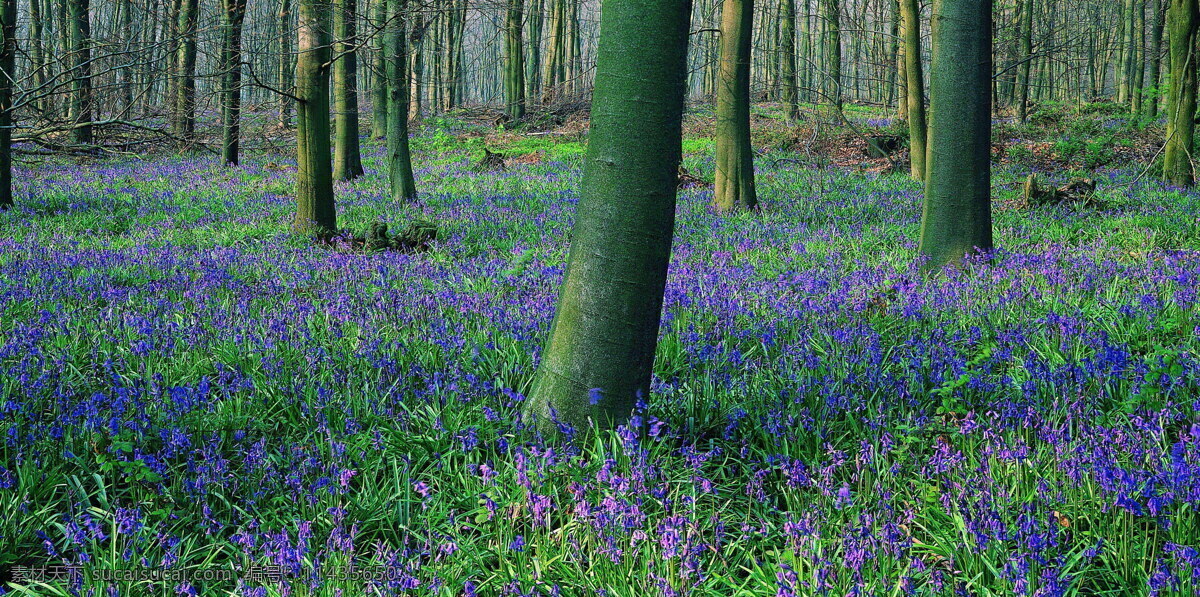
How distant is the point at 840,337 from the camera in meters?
4.48

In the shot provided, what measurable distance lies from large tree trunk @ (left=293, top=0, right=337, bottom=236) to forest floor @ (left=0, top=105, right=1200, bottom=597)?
194 cm

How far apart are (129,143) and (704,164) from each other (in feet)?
49.3

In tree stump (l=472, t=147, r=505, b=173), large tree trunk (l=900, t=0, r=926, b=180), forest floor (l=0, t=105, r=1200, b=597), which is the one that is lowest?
forest floor (l=0, t=105, r=1200, b=597)

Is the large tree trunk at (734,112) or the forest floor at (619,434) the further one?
the large tree trunk at (734,112)

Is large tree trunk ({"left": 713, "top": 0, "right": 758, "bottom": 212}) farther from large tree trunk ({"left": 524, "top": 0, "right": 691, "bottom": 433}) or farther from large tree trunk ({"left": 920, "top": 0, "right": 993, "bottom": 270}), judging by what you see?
large tree trunk ({"left": 524, "top": 0, "right": 691, "bottom": 433})

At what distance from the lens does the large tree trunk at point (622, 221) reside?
3.07 meters

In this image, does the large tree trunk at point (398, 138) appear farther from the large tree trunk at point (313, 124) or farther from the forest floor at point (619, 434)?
the forest floor at point (619, 434)

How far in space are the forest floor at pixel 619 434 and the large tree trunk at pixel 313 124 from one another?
1.94 metres

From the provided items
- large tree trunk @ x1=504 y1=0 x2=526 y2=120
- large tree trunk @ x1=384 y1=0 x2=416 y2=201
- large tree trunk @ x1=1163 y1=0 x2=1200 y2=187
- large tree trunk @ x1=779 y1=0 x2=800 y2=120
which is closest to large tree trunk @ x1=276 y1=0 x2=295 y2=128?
large tree trunk @ x1=384 y1=0 x2=416 y2=201

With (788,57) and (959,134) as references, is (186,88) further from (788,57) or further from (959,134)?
(788,57)

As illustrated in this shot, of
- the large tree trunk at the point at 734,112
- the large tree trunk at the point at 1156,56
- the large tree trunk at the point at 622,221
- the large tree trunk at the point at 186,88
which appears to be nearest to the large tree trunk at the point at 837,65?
the large tree trunk at the point at 734,112

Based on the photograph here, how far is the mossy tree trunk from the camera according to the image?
929cm

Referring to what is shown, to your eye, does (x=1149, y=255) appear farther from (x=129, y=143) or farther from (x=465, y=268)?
(x=129, y=143)

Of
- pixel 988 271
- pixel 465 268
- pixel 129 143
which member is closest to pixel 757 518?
pixel 129 143
